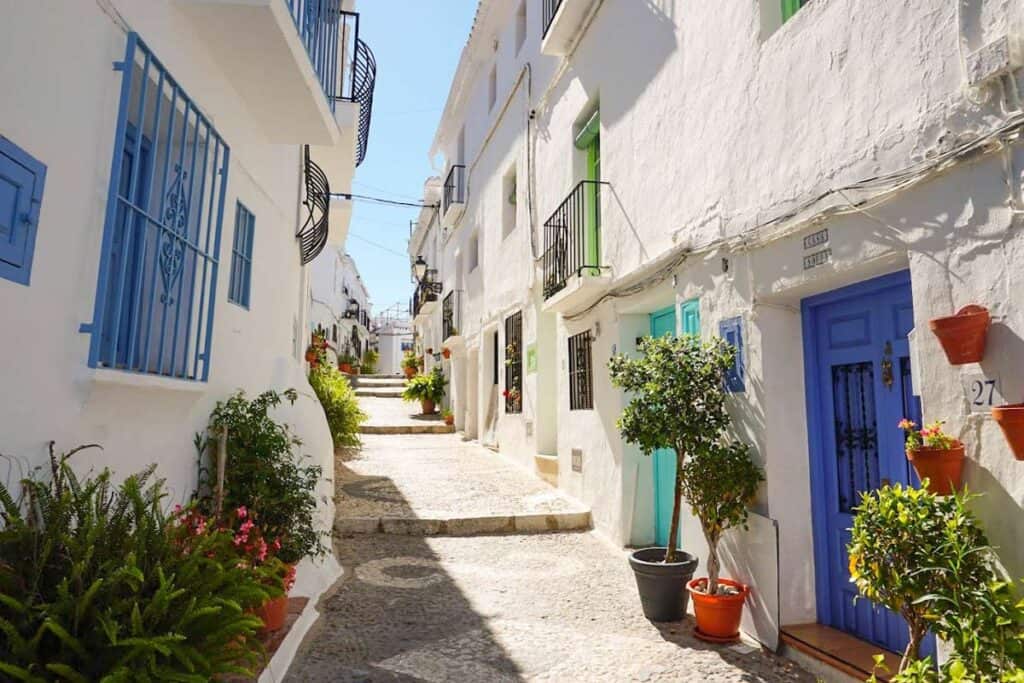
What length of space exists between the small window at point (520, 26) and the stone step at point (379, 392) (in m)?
14.4

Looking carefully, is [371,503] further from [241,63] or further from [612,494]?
[241,63]

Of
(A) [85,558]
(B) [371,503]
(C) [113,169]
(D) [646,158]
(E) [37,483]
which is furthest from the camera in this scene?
(B) [371,503]

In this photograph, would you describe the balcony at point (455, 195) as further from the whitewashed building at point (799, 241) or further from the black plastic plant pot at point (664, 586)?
the black plastic plant pot at point (664, 586)

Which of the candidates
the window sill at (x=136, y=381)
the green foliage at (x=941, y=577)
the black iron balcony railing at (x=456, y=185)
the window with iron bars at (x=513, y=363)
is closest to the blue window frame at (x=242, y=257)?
the window sill at (x=136, y=381)

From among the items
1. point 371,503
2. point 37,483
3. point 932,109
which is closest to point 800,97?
point 932,109

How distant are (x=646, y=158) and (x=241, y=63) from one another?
3.59 meters

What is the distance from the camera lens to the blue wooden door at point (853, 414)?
3543 millimetres

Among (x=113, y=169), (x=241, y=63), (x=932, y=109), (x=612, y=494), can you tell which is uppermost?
(x=241, y=63)

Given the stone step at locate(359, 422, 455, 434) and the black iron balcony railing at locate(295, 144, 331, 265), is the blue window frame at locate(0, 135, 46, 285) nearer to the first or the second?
the black iron balcony railing at locate(295, 144, 331, 265)

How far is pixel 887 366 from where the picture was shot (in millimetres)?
3617

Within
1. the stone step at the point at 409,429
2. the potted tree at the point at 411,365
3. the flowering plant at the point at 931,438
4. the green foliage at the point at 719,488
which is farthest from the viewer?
the potted tree at the point at 411,365

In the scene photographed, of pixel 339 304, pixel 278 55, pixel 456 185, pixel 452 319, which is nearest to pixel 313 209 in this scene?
pixel 278 55

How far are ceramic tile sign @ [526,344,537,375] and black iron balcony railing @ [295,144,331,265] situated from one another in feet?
11.3

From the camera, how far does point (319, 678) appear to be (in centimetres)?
358
